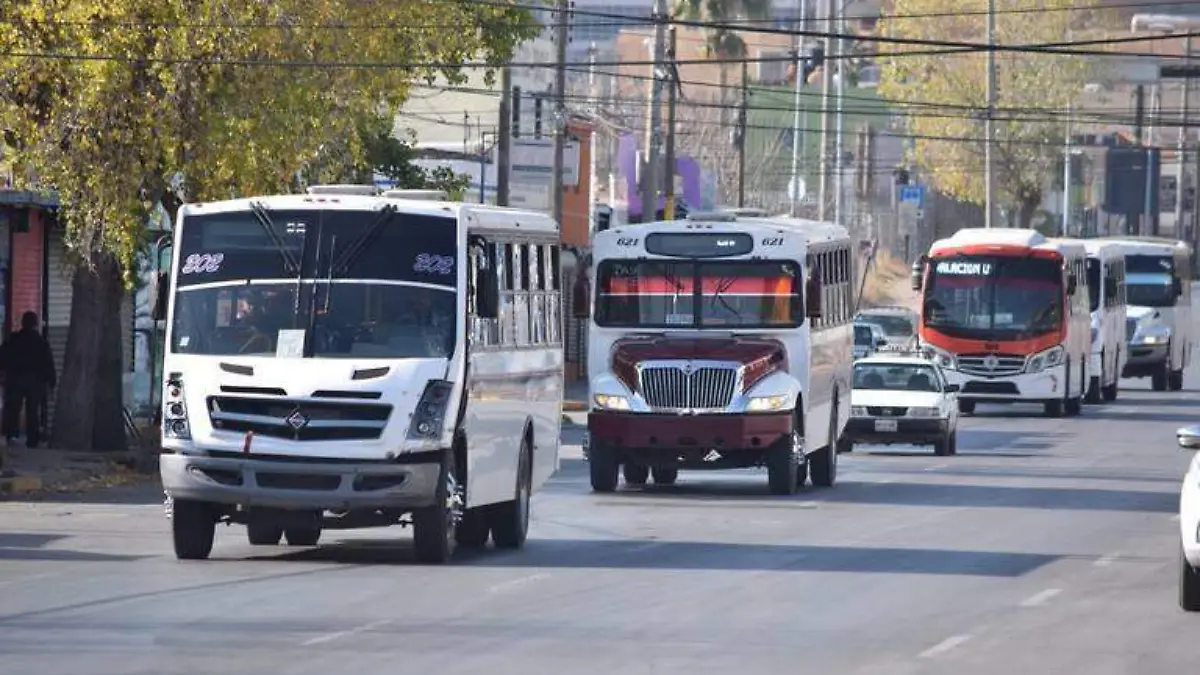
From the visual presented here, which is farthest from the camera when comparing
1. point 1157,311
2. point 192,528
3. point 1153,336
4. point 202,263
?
point 1157,311

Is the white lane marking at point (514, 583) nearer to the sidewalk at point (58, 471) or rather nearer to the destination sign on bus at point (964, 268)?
the sidewalk at point (58, 471)

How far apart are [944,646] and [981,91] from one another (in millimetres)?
82652

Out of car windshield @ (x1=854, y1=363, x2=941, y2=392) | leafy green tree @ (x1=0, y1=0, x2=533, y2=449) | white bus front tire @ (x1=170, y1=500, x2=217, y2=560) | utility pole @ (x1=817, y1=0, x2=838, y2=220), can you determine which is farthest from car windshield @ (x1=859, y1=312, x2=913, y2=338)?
white bus front tire @ (x1=170, y1=500, x2=217, y2=560)

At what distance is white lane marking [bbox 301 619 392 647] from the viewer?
1482 centimetres

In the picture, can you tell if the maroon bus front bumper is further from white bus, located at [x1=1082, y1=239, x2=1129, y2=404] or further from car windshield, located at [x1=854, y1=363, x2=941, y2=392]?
white bus, located at [x1=1082, y1=239, x2=1129, y2=404]

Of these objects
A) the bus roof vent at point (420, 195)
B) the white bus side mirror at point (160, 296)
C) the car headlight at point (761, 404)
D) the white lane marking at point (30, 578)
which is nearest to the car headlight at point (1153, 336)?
the car headlight at point (761, 404)

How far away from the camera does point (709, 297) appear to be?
2961 cm

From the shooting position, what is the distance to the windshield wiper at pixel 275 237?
1991 centimetres

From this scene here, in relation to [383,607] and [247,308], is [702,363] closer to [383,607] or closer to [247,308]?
[247,308]

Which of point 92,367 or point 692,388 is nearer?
point 692,388

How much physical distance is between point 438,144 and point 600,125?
7.02 m

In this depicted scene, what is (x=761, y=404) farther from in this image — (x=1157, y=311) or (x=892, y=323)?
(x=892, y=323)

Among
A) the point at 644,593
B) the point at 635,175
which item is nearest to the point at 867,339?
the point at 635,175

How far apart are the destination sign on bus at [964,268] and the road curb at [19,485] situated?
26.9 m
